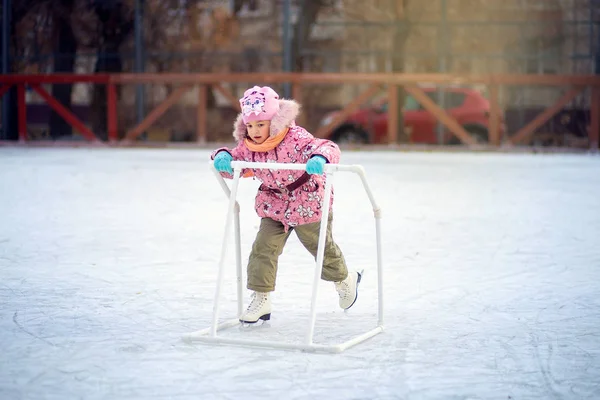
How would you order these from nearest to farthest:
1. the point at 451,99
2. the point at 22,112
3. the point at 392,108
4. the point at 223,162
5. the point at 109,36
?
1. the point at 223,162
2. the point at 392,108
3. the point at 22,112
4. the point at 451,99
5. the point at 109,36

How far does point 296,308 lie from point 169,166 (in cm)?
996

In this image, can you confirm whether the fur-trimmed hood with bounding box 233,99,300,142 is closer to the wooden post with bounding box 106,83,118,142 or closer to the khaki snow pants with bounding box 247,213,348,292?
the khaki snow pants with bounding box 247,213,348,292

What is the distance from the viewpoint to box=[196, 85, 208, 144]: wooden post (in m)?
19.9

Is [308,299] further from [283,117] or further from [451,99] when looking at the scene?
[451,99]

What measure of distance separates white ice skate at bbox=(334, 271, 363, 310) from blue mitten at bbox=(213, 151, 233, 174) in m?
0.89

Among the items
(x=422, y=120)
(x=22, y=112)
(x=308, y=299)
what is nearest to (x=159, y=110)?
(x=22, y=112)

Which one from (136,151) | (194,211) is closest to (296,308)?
(194,211)

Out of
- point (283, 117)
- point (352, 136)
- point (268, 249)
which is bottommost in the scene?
point (352, 136)

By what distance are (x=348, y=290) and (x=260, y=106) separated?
1033 millimetres

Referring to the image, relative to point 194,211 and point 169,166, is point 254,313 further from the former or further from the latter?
point 169,166

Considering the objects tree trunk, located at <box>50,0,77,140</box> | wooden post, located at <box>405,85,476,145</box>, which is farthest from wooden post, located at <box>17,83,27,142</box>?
wooden post, located at <box>405,85,476,145</box>

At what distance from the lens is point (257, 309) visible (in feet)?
16.1

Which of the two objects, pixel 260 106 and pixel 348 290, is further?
pixel 348 290

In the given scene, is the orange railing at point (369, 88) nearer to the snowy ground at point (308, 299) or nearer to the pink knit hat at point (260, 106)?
the snowy ground at point (308, 299)
